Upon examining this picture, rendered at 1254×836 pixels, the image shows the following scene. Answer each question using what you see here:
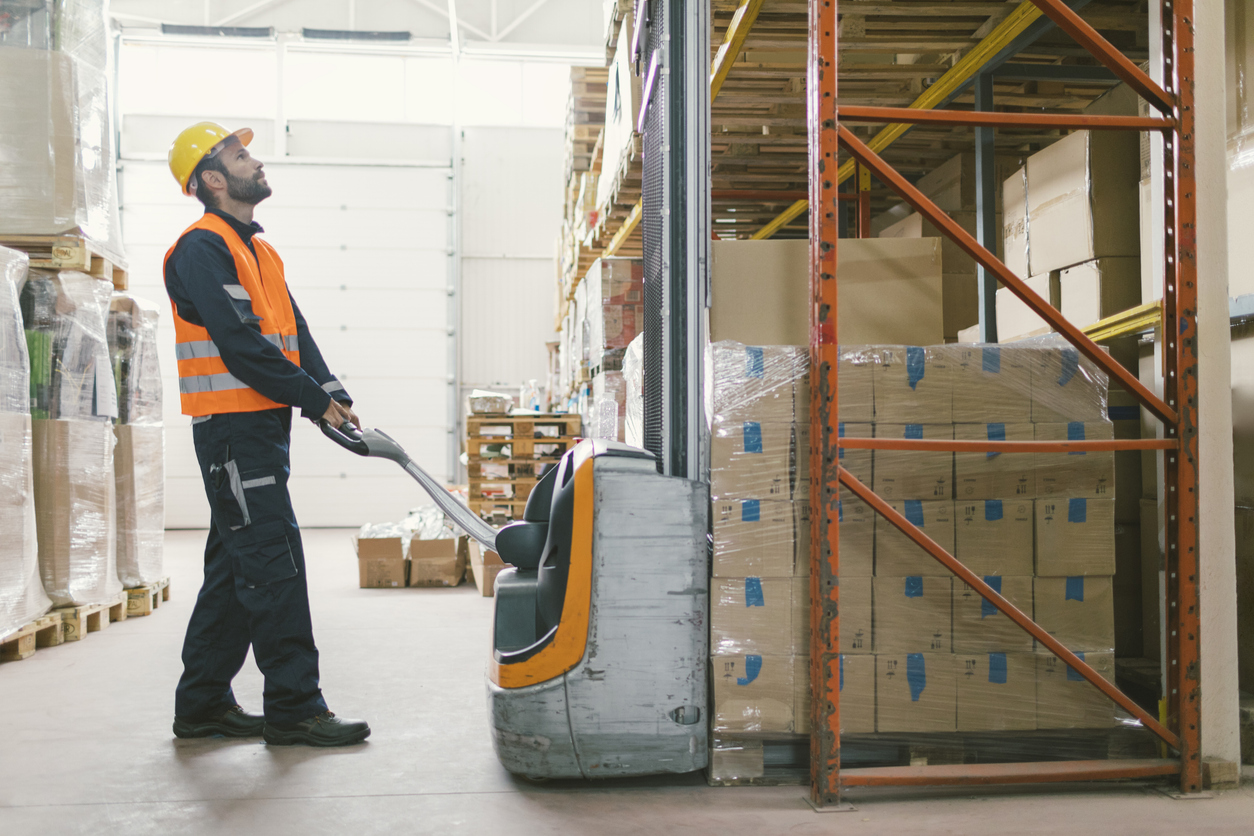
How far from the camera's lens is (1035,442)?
9.30 ft

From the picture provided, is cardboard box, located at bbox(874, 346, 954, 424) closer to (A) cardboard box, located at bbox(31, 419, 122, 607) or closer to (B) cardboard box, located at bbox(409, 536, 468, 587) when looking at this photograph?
(A) cardboard box, located at bbox(31, 419, 122, 607)

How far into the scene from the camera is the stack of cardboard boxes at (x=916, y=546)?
9.77ft

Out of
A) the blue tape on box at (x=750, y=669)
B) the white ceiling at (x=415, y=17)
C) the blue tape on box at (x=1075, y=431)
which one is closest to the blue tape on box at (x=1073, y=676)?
the blue tape on box at (x=1075, y=431)

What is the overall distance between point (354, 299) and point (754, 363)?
11.7 meters

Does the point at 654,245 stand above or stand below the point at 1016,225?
below

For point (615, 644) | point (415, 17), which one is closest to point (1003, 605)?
point (615, 644)

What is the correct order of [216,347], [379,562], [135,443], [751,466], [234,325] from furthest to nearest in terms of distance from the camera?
[379,562]
[135,443]
[216,347]
[234,325]
[751,466]

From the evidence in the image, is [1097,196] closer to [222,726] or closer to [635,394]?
[635,394]

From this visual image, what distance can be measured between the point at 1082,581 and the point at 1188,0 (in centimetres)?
185

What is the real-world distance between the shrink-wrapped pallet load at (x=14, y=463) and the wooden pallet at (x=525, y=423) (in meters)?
3.82

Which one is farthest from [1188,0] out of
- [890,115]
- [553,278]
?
[553,278]

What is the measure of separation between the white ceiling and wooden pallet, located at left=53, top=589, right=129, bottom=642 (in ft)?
34.9

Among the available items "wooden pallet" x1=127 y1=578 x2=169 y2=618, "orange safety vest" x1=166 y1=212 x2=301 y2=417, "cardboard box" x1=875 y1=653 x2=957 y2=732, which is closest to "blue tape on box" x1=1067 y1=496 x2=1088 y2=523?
"cardboard box" x1=875 y1=653 x2=957 y2=732

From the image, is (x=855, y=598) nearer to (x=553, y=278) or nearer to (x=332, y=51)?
(x=553, y=278)
